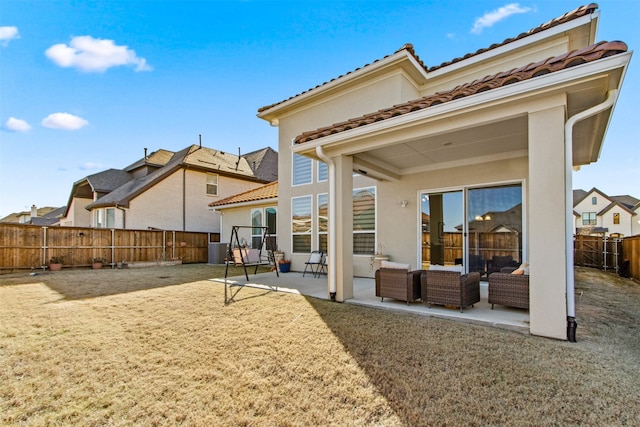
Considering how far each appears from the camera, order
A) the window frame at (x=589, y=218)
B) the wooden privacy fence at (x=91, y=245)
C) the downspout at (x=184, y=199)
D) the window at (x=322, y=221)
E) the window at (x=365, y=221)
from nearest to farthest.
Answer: the window at (x=365, y=221) → the window at (x=322, y=221) → the wooden privacy fence at (x=91, y=245) → the downspout at (x=184, y=199) → the window frame at (x=589, y=218)

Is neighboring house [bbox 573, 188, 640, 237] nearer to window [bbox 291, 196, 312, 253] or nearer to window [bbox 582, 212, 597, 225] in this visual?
window [bbox 582, 212, 597, 225]

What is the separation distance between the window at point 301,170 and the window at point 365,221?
2265mm

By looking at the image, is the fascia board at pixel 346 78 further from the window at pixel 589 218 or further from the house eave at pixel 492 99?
the window at pixel 589 218

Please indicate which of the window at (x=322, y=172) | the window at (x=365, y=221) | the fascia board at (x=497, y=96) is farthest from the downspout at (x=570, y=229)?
the window at (x=322, y=172)

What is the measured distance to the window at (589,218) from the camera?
35469mm

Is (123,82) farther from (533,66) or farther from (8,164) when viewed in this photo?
(533,66)

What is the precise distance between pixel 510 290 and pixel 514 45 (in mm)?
6341

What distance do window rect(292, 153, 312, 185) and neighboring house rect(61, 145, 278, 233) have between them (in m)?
9.51

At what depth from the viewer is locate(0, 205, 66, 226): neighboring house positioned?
30938mm

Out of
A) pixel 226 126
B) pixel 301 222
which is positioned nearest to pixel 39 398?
pixel 301 222

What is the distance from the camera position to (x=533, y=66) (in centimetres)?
399

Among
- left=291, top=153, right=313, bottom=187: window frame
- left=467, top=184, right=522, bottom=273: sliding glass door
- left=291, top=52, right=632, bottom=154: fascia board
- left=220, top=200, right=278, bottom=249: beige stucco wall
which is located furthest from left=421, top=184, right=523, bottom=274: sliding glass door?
left=220, top=200, right=278, bottom=249: beige stucco wall

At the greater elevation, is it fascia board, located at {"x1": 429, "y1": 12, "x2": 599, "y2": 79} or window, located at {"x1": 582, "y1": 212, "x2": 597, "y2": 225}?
fascia board, located at {"x1": 429, "y1": 12, "x2": 599, "y2": 79}

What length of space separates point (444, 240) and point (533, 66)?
474cm
